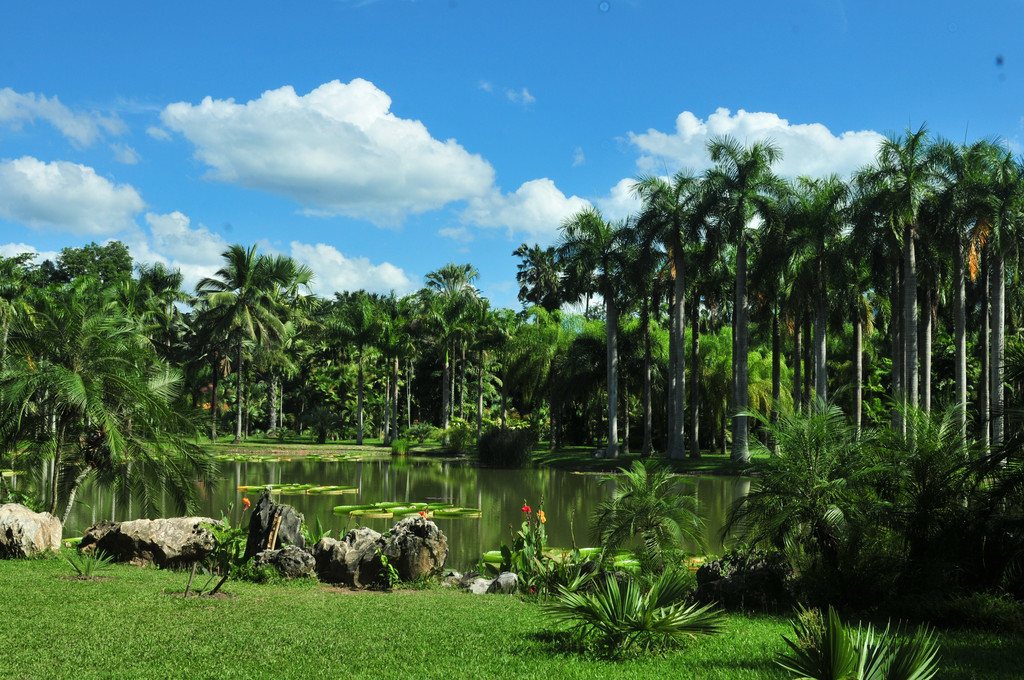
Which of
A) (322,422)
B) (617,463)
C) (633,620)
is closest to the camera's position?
(633,620)

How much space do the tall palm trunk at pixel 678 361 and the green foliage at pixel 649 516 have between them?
25629 mm

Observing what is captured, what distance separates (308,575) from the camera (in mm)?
12062

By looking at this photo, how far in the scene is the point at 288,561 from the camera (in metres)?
12.1

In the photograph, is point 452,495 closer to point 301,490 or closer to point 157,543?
point 301,490

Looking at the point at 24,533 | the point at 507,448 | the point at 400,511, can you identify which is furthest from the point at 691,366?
the point at 24,533

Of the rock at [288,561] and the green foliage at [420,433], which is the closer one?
the rock at [288,561]

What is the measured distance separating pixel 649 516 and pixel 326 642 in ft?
19.6

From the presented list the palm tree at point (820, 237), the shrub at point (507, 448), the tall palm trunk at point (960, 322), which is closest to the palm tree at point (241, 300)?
the shrub at point (507, 448)

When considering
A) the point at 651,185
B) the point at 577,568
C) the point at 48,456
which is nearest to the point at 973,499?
the point at 577,568

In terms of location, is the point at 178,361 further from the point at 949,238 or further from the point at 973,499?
the point at 973,499

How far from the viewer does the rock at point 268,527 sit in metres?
13.1

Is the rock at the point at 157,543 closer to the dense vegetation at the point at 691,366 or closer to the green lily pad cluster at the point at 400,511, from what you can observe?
the dense vegetation at the point at 691,366

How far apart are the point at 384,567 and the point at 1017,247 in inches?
1088

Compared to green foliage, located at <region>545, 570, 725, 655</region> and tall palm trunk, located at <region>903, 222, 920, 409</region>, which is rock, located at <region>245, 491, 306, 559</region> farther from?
tall palm trunk, located at <region>903, 222, 920, 409</region>
